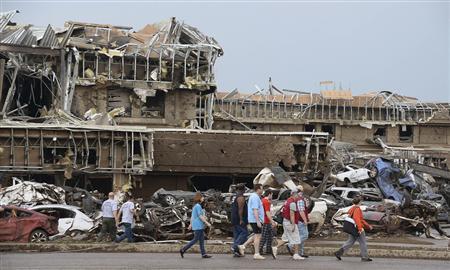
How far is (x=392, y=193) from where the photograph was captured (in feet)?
112

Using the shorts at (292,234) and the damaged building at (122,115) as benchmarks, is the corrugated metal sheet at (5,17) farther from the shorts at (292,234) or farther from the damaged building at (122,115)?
the shorts at (292,234)

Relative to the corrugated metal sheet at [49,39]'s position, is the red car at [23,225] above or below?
below

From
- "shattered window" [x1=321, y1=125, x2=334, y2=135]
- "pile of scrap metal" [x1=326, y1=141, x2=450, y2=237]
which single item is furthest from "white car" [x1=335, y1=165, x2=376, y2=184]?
"shattered window" [x1=321, y1=125, x2=334, y2=135]

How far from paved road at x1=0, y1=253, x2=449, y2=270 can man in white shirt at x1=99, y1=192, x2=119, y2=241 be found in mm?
2936

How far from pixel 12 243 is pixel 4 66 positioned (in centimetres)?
2072

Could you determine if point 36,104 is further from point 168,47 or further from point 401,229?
point 401,229

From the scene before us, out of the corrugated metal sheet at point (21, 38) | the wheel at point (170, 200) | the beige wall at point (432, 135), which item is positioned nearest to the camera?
the wheel at point (170, 200)

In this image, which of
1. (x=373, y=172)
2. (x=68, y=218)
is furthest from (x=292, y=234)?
(x=373, y=172)

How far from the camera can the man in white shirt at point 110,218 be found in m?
20.5

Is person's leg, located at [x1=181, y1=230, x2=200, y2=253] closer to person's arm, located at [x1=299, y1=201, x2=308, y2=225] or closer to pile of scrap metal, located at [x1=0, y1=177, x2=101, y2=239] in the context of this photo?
person's arm, located at [x1=299, y1=201, x2=308, y2=225]

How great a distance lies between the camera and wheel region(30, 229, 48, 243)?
2052cm

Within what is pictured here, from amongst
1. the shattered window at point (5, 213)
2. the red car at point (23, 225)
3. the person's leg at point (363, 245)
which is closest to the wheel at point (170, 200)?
the red car at point (23, 225)

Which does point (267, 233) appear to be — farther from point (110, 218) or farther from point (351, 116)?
point (351, 116)

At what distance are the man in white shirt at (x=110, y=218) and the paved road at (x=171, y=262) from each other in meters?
2.94
